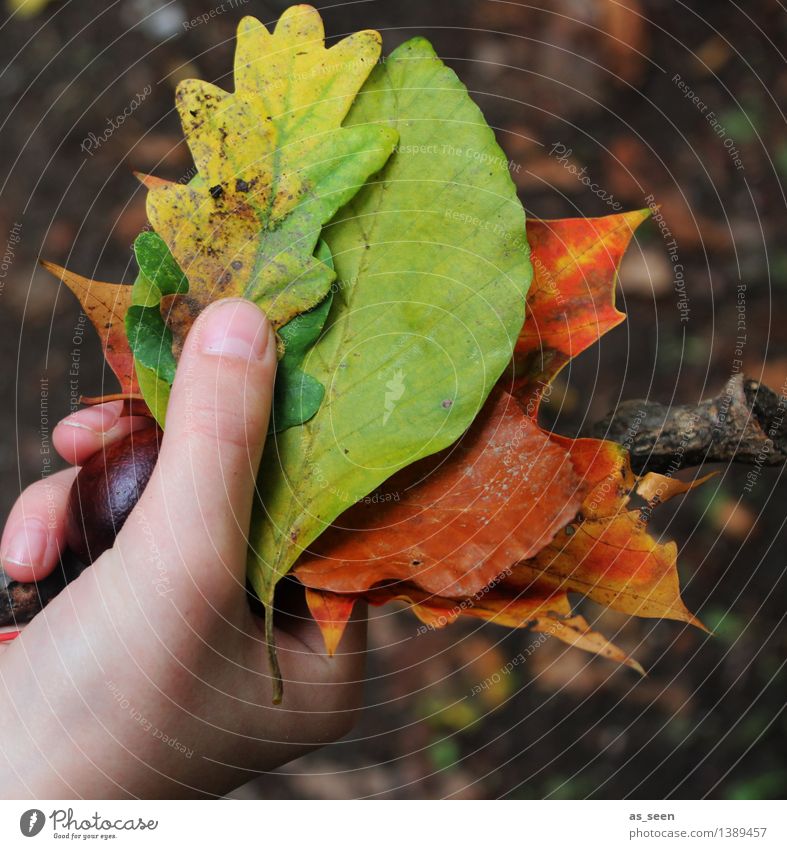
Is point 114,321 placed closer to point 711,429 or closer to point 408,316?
point 408,316

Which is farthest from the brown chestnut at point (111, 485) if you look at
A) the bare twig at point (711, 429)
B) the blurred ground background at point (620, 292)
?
the blurred ground background at point (620, 292)

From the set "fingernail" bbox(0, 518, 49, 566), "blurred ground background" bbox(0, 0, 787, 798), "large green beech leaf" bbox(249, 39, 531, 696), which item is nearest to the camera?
"large green beech leaf" bbox(249, 39, 531, 696)

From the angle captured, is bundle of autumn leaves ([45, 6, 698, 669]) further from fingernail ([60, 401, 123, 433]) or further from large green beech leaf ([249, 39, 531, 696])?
fingernail ([60, 401, 123, 433])

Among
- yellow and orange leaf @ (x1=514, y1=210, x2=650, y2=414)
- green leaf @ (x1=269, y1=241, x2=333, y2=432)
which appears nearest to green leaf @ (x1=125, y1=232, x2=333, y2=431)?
green leaf @ (x1=269, y1=241, x2=333, y2=432)

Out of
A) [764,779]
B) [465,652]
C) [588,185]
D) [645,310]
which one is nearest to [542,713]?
[465,652]

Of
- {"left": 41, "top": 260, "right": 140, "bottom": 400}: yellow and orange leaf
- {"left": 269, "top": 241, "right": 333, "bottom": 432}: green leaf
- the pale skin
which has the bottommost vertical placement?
the pale skin

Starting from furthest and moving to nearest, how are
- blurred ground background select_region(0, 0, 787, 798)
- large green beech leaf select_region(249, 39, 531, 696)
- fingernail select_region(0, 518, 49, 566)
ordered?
blurred ground background select_region(0, 0, 787, 798) < fingernail select_region(0, 518, 49, 566) < large green beech leaf select_region(249, 39, 531, 696)
